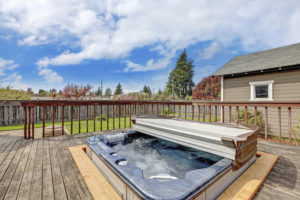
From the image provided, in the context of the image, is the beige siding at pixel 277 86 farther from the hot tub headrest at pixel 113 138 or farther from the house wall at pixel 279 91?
the hot tub headrest at pixel 113 138

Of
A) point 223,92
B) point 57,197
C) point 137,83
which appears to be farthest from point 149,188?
point 137,83

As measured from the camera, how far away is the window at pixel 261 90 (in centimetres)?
571

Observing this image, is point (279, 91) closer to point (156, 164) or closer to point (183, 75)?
point (156, 164)

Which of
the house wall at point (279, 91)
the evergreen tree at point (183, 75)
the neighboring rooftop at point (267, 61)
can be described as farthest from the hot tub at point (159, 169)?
the evergreen tree at point (183, 75)

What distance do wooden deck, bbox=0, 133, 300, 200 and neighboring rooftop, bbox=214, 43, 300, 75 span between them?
4.85m

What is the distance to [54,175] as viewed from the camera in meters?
1.40

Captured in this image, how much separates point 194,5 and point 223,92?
14.4 feet

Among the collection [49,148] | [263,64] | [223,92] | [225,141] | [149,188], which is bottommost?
[49,148]

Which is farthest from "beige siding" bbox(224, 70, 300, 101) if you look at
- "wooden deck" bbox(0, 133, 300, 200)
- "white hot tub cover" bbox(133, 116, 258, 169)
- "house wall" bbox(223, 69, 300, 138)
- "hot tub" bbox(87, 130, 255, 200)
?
"hot tub" bbox(87, 130, 255, 200)

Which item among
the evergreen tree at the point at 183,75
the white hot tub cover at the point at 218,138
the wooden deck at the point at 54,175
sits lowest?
→ the wooden deck at the point at 54,175

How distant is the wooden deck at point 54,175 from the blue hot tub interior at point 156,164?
0.34m

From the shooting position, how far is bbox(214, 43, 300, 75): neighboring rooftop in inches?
214

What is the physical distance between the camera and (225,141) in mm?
1317

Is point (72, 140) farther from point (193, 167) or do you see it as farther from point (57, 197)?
point (193, 167)
